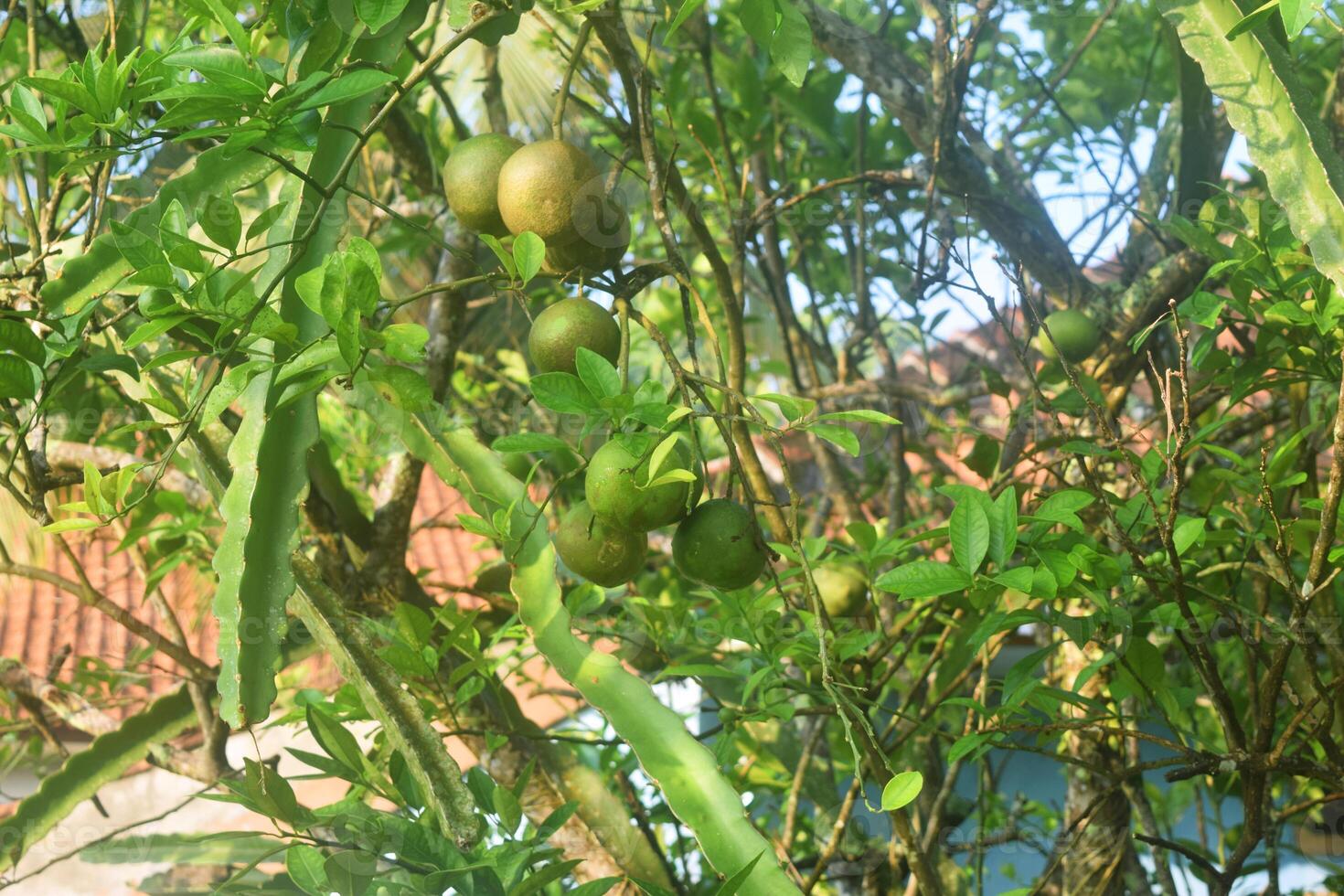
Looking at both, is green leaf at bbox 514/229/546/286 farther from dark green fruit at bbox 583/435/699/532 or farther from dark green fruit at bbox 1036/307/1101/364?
dark green fruit at bbox 1036/307/1101/364

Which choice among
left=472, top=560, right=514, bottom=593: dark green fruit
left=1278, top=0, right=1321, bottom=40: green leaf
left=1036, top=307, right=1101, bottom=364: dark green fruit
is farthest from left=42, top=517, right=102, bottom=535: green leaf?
left=1036, top=307, right=1101, bottom=364: dark green fruit

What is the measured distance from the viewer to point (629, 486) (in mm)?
891

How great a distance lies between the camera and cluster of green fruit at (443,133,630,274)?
38.6 inches

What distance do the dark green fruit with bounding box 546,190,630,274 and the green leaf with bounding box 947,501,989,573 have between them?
1.24ft

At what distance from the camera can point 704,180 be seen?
2424mm

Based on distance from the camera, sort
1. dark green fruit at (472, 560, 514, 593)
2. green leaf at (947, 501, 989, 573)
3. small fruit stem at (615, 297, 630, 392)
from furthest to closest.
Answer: dark green fruit at (472, 560, 514, 593) < green leaf at (947, 501, 989, 573) < small fruit stem at (615, 297, 630, 392)

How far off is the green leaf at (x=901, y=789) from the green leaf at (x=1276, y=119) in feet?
1.82

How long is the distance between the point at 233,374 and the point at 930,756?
4.22 feet

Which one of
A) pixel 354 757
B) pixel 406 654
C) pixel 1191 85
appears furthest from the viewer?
pixel 1191 85

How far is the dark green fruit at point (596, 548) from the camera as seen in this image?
97 centimetres

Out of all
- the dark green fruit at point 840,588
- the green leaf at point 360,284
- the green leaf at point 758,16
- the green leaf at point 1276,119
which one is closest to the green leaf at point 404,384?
the green leaf at point 360,284

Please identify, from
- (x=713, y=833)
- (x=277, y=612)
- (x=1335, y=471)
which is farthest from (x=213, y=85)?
(x=1335, y=471)

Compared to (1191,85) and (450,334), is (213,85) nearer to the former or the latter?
(450,334)

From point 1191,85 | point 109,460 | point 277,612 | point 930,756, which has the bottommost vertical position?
point 930,756
